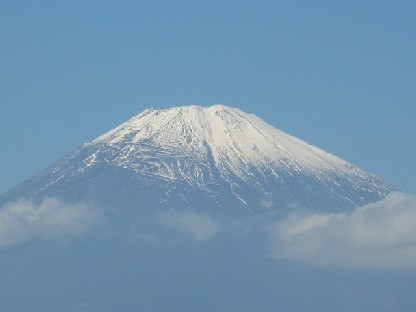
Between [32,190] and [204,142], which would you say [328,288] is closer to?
[204,142]

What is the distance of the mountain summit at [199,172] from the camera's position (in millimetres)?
118062

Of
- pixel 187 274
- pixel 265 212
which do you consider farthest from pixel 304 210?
pixel 187 274

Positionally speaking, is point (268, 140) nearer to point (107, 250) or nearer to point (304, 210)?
point (304, 210)

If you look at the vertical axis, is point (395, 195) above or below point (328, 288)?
above

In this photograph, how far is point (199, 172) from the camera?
119 meters

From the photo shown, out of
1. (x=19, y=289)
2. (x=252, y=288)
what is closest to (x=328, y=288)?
(x=252, y=288)

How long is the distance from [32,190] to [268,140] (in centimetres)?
2108

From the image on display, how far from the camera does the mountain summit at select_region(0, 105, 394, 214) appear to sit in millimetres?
118062

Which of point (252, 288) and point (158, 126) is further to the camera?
point (158, 126)

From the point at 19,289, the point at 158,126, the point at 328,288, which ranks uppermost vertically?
the point at 158,126

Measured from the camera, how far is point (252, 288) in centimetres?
11181

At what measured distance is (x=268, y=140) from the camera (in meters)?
121

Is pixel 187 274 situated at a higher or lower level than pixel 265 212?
lower

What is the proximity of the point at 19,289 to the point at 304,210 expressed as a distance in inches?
979
